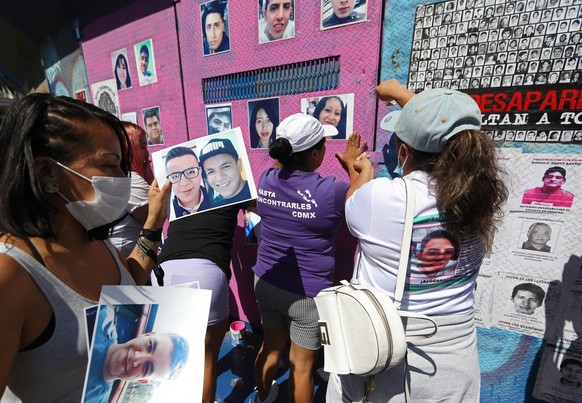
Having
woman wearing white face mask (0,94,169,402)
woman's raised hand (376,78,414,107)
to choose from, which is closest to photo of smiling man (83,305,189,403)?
woman wearing white face mask (0,94,169,402)

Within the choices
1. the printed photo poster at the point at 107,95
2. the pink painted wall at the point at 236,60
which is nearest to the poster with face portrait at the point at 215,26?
the pink painted wall at the point at 236,60

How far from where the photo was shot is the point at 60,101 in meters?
0.89

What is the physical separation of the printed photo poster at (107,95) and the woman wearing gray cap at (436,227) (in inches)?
128

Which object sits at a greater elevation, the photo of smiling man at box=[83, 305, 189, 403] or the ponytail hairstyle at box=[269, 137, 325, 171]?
the ponytail hairstyle at box=[269, 137, 325, 171]

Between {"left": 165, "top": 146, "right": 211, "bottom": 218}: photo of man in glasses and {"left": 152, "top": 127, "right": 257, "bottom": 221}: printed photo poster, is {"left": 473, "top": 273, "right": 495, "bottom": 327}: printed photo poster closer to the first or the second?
{"left": 152, "top": 127, "right": 257, "bottom": 221}: printed photo poster

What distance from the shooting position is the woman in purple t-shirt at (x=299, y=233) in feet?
5.21

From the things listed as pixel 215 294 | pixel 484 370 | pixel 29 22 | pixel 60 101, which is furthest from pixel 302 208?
pixel 29 22

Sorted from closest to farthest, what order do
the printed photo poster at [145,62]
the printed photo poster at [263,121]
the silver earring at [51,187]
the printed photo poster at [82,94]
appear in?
1. the silver earring at [51,187]
2. the printed photo poster at [263,121]
3. the printed photo poster at [145,62]
4. the printed photo poster at [82,94]

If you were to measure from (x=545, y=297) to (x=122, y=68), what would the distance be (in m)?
3.99

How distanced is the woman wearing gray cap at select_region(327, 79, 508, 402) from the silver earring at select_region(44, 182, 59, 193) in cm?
99

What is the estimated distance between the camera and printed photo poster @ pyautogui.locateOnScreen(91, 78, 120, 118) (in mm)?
3219

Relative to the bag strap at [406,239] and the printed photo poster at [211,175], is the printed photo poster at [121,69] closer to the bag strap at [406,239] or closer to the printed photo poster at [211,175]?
the printed photo poster at [211,175]

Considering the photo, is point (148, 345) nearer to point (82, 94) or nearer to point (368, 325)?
point (368, 325)

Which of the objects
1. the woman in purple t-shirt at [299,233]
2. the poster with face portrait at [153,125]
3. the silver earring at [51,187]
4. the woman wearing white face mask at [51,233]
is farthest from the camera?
the poster with face portrait at [153,125]
